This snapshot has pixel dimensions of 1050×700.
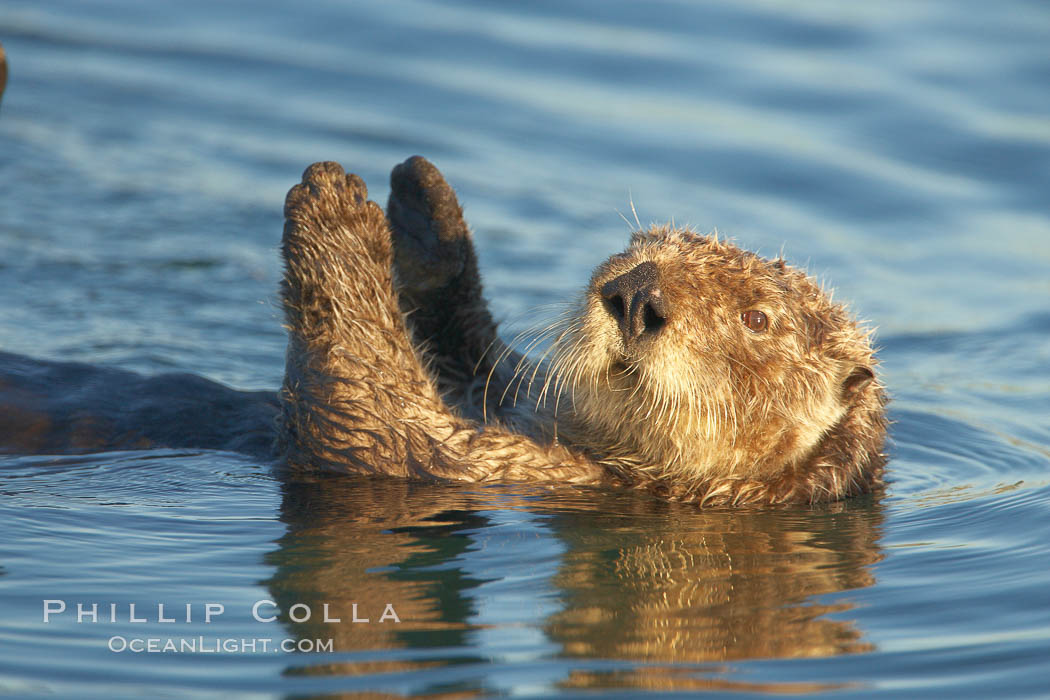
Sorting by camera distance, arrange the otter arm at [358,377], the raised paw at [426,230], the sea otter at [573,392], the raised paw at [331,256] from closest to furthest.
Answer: the sea otter at [573,392] → the otter arm at [358,377] → the raised paw at [331,256] → the raised paw at [426,230]

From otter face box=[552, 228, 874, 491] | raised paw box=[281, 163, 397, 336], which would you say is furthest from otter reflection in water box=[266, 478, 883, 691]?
raised paw box=[281, 163, 397, 336]

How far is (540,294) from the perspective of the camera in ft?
26.9

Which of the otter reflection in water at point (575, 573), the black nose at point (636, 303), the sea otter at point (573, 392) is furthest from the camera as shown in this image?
the sea otter at point (573, 392)

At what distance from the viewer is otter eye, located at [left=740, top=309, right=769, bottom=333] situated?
4.90m

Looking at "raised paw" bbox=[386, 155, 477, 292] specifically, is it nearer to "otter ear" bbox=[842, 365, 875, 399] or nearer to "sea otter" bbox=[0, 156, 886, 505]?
"sea otter" bbox=[0, 156, 886, 505]

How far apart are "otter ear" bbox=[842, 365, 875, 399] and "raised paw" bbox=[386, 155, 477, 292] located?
5.77ft

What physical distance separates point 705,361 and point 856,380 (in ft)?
2.40

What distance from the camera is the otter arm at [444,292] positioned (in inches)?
225

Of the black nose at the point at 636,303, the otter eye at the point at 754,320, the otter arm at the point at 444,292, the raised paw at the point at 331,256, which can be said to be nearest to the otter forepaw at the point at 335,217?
the raised paw at the point at 331,256

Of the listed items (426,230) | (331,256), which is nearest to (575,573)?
(331,256)

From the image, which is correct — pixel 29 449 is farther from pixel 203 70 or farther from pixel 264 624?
pixel 203 70

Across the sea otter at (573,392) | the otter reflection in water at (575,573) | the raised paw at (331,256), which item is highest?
the raised paw at (331,256)

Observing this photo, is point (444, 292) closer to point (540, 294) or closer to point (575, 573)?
point (575, 573)

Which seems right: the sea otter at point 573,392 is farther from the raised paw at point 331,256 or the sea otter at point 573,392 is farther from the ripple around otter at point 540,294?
the ripple around otter at point 540,294
